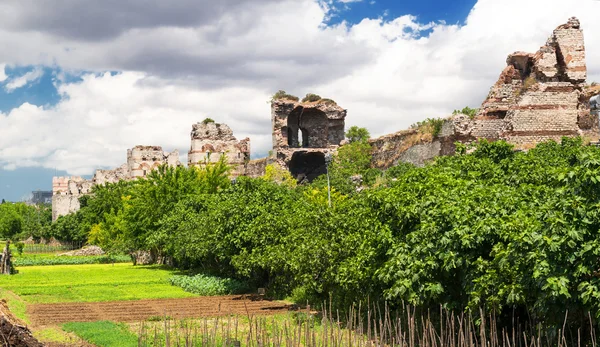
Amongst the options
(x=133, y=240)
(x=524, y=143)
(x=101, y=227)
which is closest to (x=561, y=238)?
(x=524, y=143)

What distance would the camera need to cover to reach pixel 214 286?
23.2 metres

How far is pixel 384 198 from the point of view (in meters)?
12.6

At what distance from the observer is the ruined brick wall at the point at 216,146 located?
54750 mm

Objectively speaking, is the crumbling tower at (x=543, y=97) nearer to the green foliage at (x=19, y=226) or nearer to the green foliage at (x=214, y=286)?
the green foliage at (x=214, y=286)

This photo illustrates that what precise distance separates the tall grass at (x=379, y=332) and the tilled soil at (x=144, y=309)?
4.06 feet

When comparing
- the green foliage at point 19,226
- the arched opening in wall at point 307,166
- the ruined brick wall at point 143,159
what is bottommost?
the green foliage at point 19,226

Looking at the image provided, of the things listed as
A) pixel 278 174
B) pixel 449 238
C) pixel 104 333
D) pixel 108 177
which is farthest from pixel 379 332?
pixel 108 177

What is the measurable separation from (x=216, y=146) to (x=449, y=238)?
→ 45174 millimetres

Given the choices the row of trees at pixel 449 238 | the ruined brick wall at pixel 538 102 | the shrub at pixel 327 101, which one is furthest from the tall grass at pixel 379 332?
the shrub at pixel 327 101

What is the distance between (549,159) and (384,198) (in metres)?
5.55

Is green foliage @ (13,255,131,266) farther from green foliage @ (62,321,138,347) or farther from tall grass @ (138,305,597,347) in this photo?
tall grass @ (138,305,597,347)

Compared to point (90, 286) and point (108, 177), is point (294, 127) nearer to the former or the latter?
point (108, 177)

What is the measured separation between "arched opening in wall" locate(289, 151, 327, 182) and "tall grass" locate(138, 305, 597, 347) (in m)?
35.4

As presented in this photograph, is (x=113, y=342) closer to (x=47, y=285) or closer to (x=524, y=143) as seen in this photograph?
(x=47, y=285)
